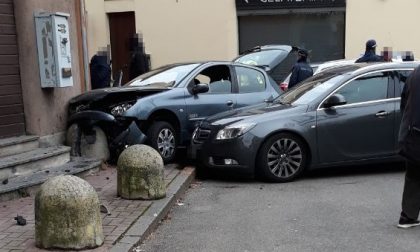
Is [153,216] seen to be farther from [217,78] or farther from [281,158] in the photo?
[217,78]

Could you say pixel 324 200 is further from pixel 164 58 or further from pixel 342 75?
pixel 164 58

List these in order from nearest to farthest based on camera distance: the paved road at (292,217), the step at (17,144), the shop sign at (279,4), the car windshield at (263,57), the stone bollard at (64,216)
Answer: the stone bollard at (64,216) < the paved road at (292,217) < the step at (17,144) < the car windshield at (263,57) < the shop sign at (279,4)

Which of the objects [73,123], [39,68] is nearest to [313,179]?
[73,123]

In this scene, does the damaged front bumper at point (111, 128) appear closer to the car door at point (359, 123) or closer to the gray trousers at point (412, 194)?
the car door at point (359, 123)

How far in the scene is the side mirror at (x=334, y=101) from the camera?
7.80 metres

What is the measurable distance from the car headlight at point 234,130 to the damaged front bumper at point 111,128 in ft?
3.83

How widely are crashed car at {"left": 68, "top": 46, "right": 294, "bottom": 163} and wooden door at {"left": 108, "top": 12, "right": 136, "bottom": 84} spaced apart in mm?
9081

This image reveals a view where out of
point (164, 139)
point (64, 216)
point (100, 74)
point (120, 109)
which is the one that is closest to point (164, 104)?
point (164, 139)

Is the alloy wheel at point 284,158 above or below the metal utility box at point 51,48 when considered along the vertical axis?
below

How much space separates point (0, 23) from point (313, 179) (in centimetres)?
474

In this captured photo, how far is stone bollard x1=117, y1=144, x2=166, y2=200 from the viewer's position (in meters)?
6.38

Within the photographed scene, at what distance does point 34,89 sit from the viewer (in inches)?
311

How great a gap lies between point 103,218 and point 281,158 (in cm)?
290

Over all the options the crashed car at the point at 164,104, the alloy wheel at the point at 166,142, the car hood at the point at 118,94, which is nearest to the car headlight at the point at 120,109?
the crashed car at the point at 164,104
